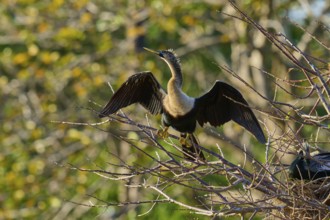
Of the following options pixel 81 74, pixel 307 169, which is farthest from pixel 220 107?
pixel 81 74

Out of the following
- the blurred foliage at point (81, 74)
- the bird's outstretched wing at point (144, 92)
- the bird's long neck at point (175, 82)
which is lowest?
the blurred foliage at point (81, 74)

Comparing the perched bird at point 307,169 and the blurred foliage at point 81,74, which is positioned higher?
the perched bird at point 307,169

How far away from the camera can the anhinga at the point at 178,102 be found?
21.4 feet

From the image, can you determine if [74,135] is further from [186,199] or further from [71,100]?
[186,199]

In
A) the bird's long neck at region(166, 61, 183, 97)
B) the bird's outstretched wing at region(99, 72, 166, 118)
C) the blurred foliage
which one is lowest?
the blurred foliage

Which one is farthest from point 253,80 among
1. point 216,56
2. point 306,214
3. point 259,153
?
point 306,214

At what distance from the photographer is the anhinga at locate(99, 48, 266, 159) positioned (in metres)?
6.52

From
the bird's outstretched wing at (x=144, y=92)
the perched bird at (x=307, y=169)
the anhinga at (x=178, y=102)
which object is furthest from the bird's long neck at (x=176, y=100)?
the perched bird at (x=307, y=169)

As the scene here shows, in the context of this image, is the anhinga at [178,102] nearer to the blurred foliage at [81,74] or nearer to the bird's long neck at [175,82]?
the bird's long neck at [175,82]

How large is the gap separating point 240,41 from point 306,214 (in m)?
6.98

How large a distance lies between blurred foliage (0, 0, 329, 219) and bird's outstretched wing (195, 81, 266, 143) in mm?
4915

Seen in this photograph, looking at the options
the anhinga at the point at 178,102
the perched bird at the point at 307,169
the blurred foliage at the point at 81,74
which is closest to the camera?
the perched bird at the point at 307,169

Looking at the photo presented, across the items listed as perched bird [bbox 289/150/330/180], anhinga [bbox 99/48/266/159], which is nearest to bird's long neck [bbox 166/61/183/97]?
anhinga [bbox 99/48/266/159]

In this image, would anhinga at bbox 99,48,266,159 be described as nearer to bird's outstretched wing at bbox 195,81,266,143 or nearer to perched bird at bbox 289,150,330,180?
bird's outstretched wing at bbox 195,81,266,143
